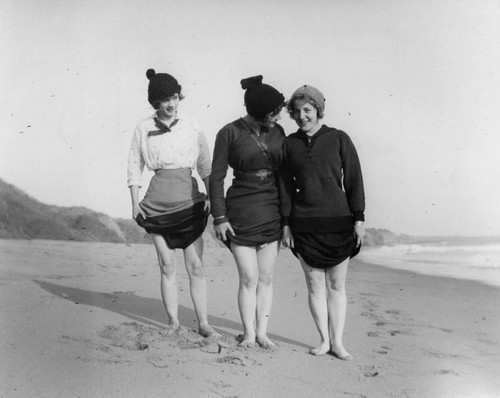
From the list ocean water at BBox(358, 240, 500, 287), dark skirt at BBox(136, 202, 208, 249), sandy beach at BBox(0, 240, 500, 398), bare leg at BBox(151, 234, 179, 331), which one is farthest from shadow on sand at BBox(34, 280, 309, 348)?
ocean water at BBox(358, 240, 500, 287)

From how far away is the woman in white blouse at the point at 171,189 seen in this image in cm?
314

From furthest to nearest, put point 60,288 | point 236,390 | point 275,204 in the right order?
point 60,288 → point 275,204 → point 236,390

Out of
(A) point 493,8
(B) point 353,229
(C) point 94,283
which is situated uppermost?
(A) point 493,8

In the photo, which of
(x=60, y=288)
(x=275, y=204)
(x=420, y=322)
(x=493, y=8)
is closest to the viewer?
(x=275, y=204)

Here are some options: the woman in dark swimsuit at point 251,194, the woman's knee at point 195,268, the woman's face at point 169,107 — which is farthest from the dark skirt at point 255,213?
the woman's face at point 169,107

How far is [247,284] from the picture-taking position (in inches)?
117

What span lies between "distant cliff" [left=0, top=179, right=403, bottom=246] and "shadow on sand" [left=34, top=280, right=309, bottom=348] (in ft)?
5.99

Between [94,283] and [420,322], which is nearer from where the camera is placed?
[420,322]

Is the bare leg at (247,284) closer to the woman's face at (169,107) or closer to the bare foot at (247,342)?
the bare foot at (247,342)

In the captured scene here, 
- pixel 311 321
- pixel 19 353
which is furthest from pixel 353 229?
pixel 19 353

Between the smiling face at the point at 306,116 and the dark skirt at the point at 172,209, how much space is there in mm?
718

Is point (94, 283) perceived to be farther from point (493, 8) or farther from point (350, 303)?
point (493, 8)

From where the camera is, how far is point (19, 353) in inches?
102

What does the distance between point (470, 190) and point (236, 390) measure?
2.62m
